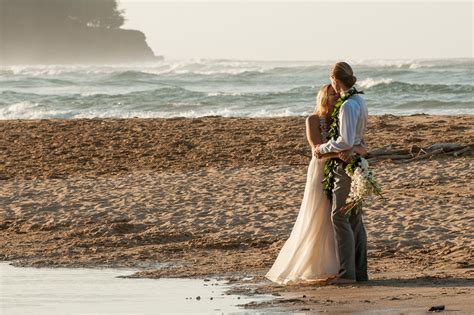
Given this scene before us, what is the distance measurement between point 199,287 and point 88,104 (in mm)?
24434

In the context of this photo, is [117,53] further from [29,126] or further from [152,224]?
[152,224]

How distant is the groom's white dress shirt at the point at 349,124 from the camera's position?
26.5 feet

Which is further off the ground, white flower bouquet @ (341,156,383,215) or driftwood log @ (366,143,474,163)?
white flower bouquet @ (341,156,383,215)

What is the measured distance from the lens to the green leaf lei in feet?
26.7

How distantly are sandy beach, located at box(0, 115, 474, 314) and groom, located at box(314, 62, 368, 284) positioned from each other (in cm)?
18

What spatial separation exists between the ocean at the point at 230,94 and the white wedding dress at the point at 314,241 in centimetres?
1890

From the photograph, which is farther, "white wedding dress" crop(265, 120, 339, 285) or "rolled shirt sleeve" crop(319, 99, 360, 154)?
"white wedding dress" crop(265, 120, 339, 285)

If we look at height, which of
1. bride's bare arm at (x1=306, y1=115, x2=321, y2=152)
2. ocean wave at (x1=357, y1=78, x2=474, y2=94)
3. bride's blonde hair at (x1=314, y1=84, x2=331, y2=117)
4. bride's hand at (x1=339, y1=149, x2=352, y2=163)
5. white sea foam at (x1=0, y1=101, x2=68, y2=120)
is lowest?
ocean wave at (x1=357, y1=78, x2=474, y2=94)

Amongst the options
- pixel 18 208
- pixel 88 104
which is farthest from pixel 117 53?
pixel 18 208

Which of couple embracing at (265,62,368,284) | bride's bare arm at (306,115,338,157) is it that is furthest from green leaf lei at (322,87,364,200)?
bride's bare arm at (306,115,338,157)

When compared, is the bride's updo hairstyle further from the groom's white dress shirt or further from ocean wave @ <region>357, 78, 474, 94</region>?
ocean wave @ <region>357, 78, 474, 94</region>

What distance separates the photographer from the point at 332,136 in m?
8.27

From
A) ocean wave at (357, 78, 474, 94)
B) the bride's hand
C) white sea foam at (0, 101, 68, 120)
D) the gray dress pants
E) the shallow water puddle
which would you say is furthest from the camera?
ocean wave at (357, 78, 474, 94)

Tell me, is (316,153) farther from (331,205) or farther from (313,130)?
(331,205)
